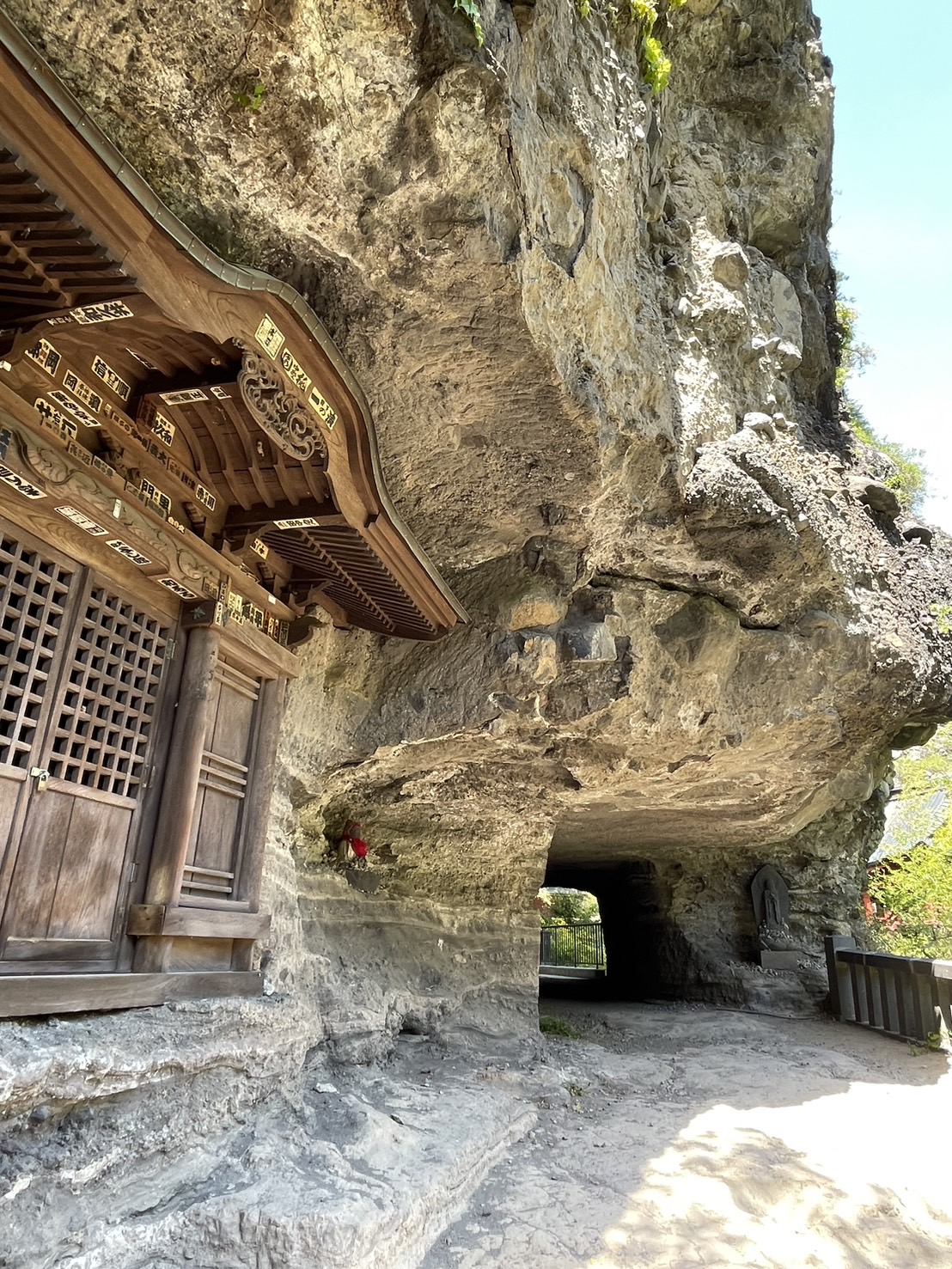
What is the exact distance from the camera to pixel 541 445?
4.88 m

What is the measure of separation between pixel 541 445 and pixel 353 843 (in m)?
3.97

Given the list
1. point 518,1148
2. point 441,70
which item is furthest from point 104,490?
point 518,1148

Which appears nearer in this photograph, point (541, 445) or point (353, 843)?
point (541, 445)

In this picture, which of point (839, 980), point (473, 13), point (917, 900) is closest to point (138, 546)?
point (473, 13)

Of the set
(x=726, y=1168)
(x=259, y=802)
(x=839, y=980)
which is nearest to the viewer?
(x=259, y=802)

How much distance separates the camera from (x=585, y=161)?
14.3 feet

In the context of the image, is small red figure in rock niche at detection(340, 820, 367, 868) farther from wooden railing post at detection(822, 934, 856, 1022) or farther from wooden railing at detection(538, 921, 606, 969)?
wooden railing at detection(538, 921, 606, 969)

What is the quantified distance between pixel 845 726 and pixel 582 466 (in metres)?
4.63

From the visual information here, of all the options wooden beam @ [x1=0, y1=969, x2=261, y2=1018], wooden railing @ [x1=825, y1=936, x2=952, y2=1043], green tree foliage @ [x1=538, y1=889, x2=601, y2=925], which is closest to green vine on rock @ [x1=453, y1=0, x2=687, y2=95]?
wooden beam @ [x1=0, y1=969, x2=261, y2=1018]

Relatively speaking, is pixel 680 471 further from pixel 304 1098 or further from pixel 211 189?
pixel 304 1098

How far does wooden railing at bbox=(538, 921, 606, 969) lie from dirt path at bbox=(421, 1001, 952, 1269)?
1417cm

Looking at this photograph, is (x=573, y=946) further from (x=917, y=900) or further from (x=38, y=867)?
(x=38, y=867)

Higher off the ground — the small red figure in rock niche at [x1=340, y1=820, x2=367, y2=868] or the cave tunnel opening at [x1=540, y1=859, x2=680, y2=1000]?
the small red figure in rock niche at [x1=340, y1=820, x2=367, y2=868]

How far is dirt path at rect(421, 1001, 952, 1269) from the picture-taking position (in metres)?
3.99
